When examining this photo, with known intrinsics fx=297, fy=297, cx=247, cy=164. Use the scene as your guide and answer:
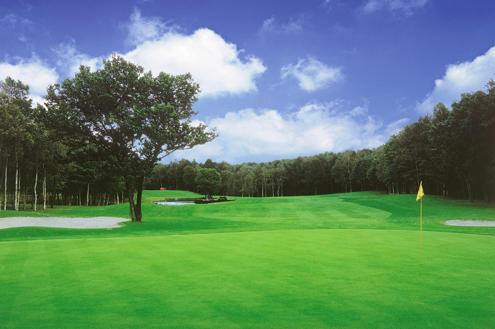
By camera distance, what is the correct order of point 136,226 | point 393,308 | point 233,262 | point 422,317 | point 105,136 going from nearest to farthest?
point 422,317, point 393,308, point 233,262, point 136,226, point 105,136

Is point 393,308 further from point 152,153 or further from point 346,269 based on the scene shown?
point 152,153

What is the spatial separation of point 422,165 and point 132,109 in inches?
1734

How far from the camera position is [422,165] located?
46844mm

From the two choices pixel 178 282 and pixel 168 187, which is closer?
pixel 178 282

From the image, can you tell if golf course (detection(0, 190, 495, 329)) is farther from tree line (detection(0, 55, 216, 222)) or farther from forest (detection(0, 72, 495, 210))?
forest (detection(0, 72, 495, 210))

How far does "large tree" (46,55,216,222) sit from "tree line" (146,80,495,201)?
236 cm

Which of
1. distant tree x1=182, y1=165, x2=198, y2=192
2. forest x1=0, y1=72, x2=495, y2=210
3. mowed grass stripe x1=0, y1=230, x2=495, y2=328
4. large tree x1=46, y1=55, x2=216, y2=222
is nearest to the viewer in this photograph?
mowed grass stripe x1=0, y1=230, x2=495, y2=328

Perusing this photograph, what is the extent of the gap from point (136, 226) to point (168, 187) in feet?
345

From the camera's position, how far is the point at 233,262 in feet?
23.4

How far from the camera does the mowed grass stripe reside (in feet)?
12.4

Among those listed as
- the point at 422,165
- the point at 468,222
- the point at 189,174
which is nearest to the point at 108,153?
the point at 468,222

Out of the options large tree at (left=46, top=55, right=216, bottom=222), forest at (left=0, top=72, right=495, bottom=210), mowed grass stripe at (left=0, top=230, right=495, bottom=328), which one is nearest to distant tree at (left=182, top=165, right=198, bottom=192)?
forest at (left=0, top=72, right=495, bottom=210)

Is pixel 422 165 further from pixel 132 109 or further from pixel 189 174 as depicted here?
pixel 189 174

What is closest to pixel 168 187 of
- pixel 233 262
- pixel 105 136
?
pixel 105 136
